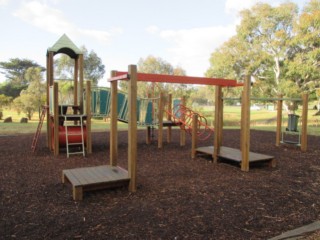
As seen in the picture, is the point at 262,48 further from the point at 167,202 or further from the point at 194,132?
the point at 167,202

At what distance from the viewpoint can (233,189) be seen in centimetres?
461

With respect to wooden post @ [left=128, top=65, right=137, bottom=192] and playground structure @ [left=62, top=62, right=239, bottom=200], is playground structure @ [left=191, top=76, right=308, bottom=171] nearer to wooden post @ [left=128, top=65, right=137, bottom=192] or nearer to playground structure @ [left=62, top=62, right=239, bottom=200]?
playground structure @ [left=62, top=62, right=239, bottom=200]

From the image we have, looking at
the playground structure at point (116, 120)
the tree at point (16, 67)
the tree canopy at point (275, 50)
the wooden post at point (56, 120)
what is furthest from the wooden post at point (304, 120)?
the tree at point (16, 67)

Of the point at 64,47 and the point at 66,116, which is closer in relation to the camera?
the point at 66,116

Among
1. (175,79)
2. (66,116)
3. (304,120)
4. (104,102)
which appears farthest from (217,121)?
(66,116)

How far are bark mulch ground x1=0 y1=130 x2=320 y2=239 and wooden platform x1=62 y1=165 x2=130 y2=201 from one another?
13 cm

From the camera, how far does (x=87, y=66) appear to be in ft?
116

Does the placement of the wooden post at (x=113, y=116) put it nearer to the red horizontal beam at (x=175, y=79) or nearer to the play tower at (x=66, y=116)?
the red horizontal beam at (x=175, y=79)

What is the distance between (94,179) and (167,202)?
1191 millimetres

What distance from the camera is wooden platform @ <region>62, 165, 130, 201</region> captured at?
401cm

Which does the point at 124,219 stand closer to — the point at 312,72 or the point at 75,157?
the point at 75,157

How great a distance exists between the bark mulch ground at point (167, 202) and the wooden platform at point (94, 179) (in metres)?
0.13

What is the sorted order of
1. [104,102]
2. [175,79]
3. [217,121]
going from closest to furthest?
[175,79], [217,121], [104,102]

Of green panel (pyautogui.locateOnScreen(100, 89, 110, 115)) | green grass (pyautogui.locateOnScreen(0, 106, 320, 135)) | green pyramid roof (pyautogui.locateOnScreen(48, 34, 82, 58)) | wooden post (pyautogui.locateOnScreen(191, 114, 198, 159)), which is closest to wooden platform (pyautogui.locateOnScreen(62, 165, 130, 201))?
wooden post (pyautogui.locateOnScreen(191, 114, 198, 159))
